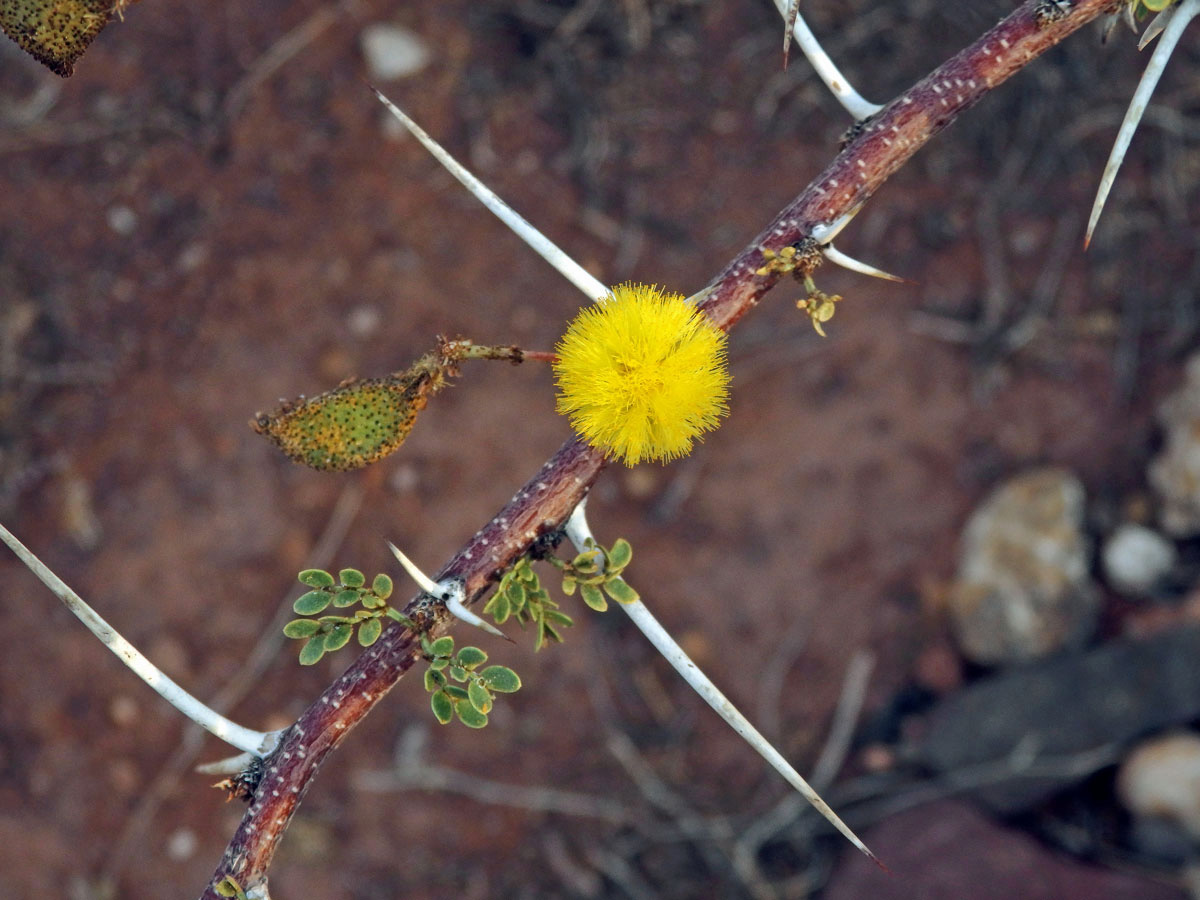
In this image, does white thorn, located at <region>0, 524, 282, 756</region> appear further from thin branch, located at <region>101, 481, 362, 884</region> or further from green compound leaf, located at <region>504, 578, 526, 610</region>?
thin branch, located at <region>101, 481, 362, 884</region>

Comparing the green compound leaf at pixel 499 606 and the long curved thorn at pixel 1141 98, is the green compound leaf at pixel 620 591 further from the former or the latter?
the long curved thorn at pixel 1141 98

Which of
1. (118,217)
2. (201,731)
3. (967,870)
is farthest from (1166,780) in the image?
(118,217)

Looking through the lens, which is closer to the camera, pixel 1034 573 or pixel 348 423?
pixel 348 423

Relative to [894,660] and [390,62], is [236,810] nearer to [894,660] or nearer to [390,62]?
[894,660]

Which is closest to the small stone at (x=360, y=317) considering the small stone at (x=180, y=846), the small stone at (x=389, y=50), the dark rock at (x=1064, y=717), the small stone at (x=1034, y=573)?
the small stone at (x=389, y=50)

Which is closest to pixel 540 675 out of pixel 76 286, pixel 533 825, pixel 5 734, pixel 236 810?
pixel 533 825

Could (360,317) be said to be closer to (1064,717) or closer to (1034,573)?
(1034,573)
